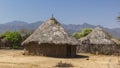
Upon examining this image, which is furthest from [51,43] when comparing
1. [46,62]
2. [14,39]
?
[14,39]

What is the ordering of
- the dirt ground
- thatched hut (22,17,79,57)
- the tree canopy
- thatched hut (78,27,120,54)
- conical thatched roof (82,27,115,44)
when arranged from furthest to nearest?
the tree canopy → conical thatched roof (82,27,115,44) → thatched hut (78,27,120,54) → thatched hut (22,17,79,57) → the dirt ground

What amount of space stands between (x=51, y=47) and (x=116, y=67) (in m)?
10.8

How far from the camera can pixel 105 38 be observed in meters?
41.8

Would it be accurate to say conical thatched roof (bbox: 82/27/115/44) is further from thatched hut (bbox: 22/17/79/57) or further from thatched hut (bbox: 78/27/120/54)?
Result: thatched hut (bbox: 22/17/79/57)

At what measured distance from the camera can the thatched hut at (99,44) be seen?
4128cm

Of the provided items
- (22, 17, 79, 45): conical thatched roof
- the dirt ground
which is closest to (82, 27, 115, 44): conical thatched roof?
(22, 17, 79, 45): conical thatched roof

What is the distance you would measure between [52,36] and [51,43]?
1.14 metres

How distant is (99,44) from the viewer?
41.5 meters

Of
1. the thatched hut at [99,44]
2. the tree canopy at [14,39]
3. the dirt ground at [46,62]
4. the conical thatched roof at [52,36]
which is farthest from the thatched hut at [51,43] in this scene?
the tree canopy at [14,39]

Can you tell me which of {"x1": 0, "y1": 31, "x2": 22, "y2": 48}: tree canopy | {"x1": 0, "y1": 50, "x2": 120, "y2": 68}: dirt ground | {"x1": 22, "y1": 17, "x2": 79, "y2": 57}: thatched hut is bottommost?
{"x1": 0, "y1": 50, "x2": 120, "y2": 68}: dirt ground

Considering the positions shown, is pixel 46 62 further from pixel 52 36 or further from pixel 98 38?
pixel 98 38

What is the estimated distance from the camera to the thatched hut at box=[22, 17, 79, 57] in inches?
1303

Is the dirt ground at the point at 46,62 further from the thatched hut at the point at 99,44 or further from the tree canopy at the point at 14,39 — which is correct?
the tree canopy at the point at 14,39

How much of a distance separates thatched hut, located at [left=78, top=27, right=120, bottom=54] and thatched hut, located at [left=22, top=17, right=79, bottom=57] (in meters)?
7.61
